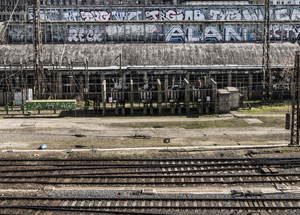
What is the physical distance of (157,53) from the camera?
1845 inches

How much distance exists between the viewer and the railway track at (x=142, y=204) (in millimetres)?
14680

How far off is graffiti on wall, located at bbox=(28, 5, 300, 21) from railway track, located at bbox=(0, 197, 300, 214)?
46.2m

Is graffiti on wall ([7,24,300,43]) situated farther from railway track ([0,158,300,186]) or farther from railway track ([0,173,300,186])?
railway track ([0,173,300,186])

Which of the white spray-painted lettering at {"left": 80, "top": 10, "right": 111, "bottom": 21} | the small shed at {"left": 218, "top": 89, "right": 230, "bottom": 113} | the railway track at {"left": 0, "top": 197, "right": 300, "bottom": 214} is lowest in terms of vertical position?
the railway track at {"left": 0, "top": 197, "right": 300, "bottom": 214}

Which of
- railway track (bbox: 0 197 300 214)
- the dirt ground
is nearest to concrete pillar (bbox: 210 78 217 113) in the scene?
the dirt ground

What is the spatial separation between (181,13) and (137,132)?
35.5m

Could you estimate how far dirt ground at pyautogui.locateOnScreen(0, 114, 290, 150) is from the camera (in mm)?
24453

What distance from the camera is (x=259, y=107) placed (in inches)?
1500

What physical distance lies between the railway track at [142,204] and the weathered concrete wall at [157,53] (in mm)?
30896

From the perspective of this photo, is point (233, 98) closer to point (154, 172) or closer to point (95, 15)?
point (154, 172)

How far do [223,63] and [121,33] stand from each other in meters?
15.2

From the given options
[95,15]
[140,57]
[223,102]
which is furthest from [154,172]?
[95,15]

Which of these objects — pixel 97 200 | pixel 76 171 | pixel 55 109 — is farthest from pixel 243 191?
pixel 55 109

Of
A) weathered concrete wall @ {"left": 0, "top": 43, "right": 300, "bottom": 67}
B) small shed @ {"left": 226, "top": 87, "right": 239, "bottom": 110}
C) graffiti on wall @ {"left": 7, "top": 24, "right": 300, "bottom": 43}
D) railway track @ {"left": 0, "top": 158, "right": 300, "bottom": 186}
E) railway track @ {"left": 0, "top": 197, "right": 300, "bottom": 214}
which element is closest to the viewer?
railway track @ {"left": 0, "top": 197, "right": 300, "bottom": 214}
